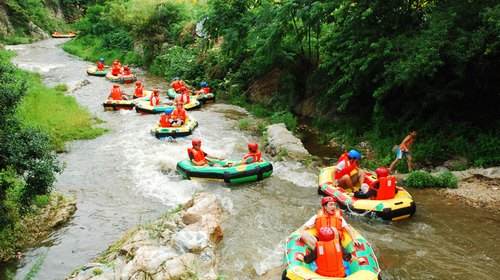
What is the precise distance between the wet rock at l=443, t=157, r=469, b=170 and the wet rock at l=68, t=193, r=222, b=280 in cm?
586

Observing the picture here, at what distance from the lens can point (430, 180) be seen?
10.5m

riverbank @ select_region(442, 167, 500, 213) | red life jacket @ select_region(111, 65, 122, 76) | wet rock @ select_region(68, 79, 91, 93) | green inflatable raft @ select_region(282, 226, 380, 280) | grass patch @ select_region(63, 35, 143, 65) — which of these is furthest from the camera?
grass patch @ select_region(63, 35, 143, 65)

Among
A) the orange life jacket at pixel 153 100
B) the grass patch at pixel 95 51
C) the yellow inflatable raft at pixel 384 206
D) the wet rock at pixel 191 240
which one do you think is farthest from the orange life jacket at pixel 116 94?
the wet rock at pixel 191 240

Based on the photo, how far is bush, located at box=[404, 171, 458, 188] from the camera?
10.3m

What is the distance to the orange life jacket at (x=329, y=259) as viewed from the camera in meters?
6.39

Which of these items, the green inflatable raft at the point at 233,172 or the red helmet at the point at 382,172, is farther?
the green inflatable raft at the point at 233,172

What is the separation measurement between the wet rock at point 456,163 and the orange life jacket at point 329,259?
607cm

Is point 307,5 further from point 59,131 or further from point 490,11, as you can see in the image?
point 59,131

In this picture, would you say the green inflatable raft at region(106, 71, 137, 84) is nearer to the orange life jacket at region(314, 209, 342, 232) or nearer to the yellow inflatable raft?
the yellow inflatable raft

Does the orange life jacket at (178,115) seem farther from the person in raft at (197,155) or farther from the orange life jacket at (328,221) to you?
the orange life jacket at (328,221)

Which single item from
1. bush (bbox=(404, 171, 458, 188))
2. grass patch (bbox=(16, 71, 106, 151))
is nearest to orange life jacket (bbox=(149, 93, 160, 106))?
grass patch (bbox=(16, 71, 106, 151))

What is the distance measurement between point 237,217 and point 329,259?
10.8 ft

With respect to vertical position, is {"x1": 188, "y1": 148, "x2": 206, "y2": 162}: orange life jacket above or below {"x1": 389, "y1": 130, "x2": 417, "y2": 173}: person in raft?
below

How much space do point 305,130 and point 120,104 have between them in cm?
772
